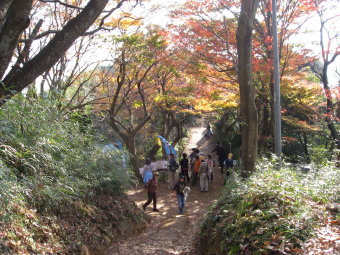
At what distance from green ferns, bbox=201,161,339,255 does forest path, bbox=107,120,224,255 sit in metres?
1.24

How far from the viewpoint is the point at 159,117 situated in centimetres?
2480

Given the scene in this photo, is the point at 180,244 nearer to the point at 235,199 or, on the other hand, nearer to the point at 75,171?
the point at 235,199

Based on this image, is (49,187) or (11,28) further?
(49,187)

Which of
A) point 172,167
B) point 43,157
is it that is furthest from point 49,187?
point 172,167

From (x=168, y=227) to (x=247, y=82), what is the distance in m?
4.37

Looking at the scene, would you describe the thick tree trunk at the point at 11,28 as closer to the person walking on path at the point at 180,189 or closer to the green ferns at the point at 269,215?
the green ferns at the point at 269,215

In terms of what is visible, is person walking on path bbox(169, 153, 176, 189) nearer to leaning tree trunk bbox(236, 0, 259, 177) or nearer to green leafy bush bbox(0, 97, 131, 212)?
leaning tree trunk bbox(236, 0, 259, 177)

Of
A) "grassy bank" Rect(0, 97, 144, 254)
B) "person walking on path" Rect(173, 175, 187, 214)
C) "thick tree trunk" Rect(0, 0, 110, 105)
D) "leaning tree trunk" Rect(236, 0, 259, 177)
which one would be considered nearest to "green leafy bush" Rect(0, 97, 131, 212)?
"grassy bank" Rect(0, 97, 144, 254)

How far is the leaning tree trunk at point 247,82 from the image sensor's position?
9000 mm

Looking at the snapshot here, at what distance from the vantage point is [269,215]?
4734 mm

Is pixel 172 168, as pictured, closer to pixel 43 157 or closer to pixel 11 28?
pixel 43 157

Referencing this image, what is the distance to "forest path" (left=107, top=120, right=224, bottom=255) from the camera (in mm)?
7531

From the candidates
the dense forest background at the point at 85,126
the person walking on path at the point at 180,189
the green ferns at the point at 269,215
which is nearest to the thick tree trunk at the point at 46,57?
the dense forest background at the point at 85,126

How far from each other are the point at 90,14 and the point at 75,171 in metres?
3.74
